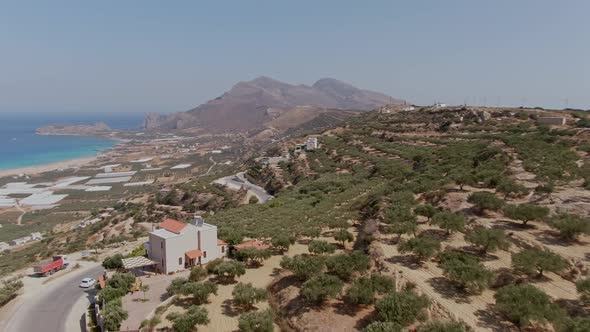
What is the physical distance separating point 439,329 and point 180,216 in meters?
48.4

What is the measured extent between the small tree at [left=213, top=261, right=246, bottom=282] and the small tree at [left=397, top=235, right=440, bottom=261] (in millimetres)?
10223

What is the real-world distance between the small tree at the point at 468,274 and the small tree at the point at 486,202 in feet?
24.6

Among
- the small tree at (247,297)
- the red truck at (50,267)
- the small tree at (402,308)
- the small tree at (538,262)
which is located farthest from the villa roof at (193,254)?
the small tree at (538,262)

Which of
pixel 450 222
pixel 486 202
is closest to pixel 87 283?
pixel 450 222

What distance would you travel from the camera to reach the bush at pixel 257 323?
15086 millimetres

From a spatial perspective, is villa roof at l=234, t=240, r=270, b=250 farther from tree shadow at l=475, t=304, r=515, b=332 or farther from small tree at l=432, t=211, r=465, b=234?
tree shadow at l=475, t=304, r=515, b=332

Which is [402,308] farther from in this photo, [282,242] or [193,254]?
[193,254]

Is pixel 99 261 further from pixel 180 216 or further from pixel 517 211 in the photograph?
pixel 517 211

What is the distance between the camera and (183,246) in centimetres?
2725

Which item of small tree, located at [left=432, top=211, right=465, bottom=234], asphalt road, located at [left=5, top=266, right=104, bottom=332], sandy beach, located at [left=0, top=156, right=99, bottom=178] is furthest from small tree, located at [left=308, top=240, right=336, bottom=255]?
sandy beach, located at [left=0, top=156, right=99, bottom=178]

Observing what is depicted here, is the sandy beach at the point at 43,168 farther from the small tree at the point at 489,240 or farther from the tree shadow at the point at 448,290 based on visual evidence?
the small tree at the point at 489,240

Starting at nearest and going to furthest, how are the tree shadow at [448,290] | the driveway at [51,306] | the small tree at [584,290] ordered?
the small tree at [584,290] < the tree shadow at [448,290] < the driveway at [51,306]

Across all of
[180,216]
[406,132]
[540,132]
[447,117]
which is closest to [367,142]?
[406,132]

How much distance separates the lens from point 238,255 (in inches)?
1006
